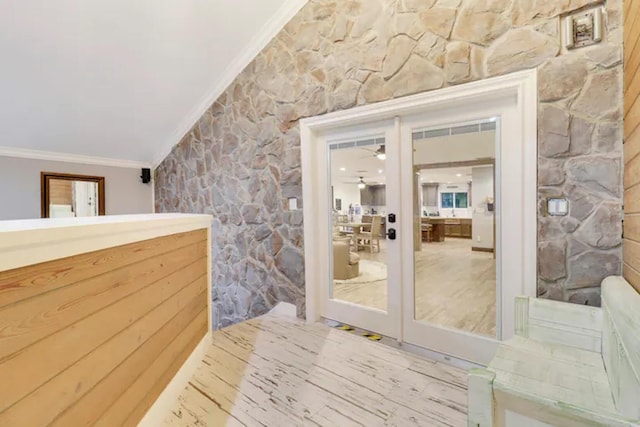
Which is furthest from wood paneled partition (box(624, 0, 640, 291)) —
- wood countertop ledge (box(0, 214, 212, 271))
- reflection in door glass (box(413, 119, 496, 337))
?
wood countertop ledge (box(0, 214, 212, 271))

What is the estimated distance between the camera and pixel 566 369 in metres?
1.45

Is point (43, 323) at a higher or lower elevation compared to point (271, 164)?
lower

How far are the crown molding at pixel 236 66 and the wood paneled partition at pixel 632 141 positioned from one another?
2624 millimetres

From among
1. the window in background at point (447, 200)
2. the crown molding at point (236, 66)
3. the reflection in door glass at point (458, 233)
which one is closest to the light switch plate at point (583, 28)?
the reflection in door glass at point (458, 233)

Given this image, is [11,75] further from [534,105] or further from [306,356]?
[534,105]

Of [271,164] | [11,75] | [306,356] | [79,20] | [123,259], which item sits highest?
[79,20]

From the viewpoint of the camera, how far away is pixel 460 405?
184 cm

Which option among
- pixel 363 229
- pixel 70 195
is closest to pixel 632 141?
pixel 363 229

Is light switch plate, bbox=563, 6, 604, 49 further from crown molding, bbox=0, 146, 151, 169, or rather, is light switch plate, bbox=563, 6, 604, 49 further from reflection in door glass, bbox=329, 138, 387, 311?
crown molding, bbox=0, 146, 151, 169

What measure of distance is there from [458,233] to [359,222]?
1295mm

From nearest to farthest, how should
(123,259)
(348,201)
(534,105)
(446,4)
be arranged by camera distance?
(123,259) → (534,105) → (446,4) → (348,201)

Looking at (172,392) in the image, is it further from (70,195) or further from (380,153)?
(70,195)

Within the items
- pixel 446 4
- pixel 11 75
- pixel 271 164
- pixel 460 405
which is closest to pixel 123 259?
pixel 460 405

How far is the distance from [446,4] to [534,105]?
3.28 ft
